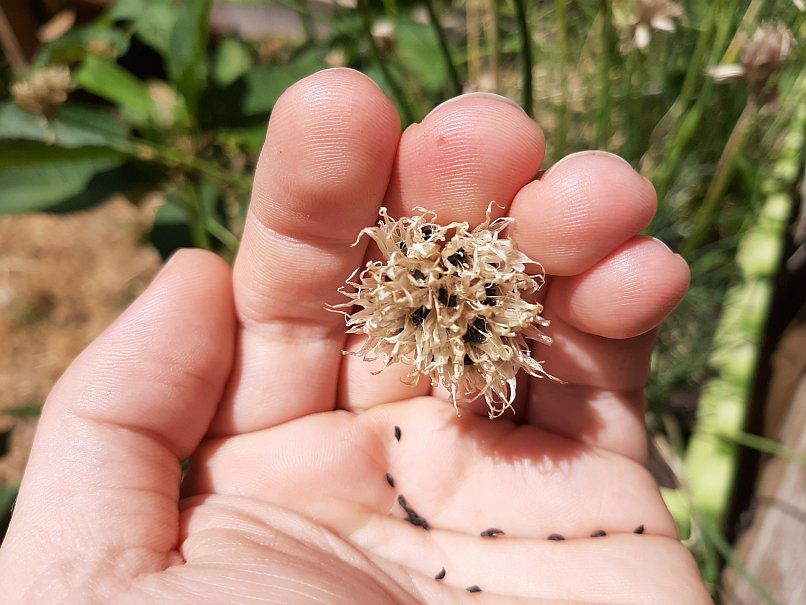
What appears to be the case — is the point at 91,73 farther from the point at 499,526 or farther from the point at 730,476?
the point at 730,476

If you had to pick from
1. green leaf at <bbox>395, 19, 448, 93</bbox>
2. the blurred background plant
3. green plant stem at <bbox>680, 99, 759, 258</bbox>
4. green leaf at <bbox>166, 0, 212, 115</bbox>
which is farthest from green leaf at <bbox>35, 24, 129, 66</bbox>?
green plant stem at <bbox>680, 99, 759, 258</bbox>

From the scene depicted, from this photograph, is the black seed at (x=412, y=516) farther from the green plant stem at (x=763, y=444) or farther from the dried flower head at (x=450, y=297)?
the green plant stem at (x=763, y=444)

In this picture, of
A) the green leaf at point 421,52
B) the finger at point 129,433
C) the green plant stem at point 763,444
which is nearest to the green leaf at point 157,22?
the green leaf at point 421,52

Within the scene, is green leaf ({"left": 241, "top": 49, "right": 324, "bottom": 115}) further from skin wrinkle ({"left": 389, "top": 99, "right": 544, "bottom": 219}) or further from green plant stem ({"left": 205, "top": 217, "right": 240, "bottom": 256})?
skin wrinkle ({"left": 389, "top": 99, "right": 544, "bottom": 219})

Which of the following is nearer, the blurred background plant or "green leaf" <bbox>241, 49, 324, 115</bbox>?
the blurred background plant

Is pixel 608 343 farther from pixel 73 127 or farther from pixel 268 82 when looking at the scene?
pixel 73 127
